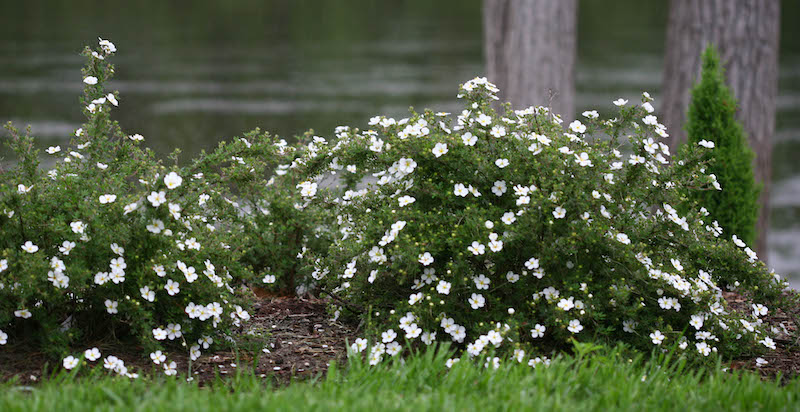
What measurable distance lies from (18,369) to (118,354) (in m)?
0.40

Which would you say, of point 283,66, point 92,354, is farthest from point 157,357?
point 283,66

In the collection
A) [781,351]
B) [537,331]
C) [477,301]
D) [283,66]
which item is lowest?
[781,351]

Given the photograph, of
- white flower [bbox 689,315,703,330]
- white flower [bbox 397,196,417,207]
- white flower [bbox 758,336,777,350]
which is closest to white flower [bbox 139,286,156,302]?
white flower [bbox 397,196,417,207]

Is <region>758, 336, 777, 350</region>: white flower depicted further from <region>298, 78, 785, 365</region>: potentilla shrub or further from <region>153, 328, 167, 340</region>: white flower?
<region>153, 328, 167, 340</region>: white flower

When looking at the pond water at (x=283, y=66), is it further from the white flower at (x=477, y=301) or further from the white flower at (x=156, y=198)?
the white flower at (x=156, y=198)

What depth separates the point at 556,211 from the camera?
136 inches

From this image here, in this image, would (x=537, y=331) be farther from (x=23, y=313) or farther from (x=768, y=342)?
(x=23, y=313)

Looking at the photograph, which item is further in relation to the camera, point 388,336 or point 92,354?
point 388,336

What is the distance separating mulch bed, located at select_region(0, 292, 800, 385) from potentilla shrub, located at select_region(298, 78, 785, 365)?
0.16 meters

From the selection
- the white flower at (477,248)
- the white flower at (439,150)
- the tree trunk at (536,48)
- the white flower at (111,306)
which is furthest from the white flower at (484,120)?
the tree trunk at (536,48)

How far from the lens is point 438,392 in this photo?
9.43 feet

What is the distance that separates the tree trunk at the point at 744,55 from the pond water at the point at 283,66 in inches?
112

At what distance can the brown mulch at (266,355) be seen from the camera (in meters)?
3.32

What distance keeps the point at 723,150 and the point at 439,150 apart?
2.78 meters
